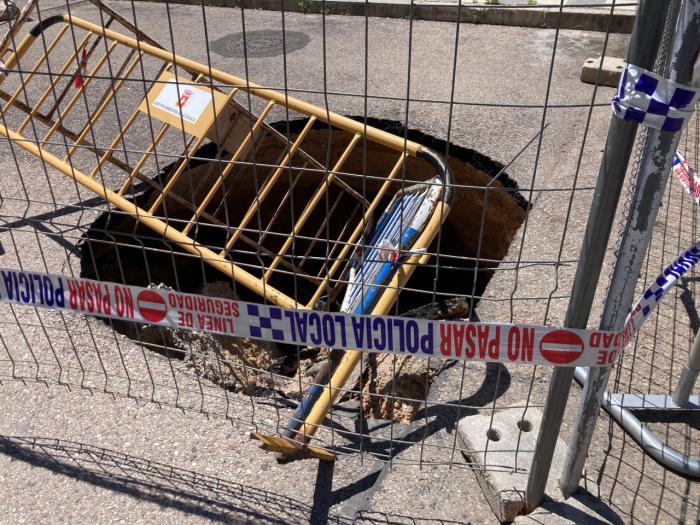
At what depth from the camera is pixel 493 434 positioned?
2799 mm

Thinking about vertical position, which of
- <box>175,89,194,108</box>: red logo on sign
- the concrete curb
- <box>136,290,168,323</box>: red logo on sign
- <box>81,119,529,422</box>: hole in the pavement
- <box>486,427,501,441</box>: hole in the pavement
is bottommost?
<box>81,119,529,422</box>: hole in the pavement

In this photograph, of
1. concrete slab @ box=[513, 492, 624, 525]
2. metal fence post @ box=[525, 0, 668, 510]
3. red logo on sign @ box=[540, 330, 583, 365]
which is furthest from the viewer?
concrete slab @ box=[513, 492, 624, 525]

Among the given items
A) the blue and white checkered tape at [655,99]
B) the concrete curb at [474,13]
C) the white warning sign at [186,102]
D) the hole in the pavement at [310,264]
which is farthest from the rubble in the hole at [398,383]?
the concrete curb at [474,13]

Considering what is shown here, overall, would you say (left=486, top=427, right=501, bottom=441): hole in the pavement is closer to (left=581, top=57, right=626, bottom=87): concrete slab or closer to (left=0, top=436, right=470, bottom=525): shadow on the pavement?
(left=0, top=436, right=470, bottom=525): shadow on the pavement

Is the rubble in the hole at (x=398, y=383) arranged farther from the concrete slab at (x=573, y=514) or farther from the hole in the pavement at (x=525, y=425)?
the concrete slab at (x=573, y=514)

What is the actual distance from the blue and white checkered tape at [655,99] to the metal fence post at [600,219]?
0.04m

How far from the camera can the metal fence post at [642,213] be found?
1640 millimetres

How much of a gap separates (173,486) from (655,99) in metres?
2.43

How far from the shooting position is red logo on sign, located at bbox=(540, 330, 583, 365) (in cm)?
216

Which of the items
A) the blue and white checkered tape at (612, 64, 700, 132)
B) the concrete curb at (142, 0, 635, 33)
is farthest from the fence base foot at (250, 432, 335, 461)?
the concrete curb at (142, 0, 635, 33)

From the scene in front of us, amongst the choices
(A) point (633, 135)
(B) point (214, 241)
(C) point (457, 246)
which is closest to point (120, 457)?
(A) point (633, 135)

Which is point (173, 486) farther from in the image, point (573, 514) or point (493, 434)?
point (573, 514)

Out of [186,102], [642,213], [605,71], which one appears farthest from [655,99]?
[605,71]

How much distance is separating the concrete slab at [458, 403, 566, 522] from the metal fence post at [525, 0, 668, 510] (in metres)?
0.15
